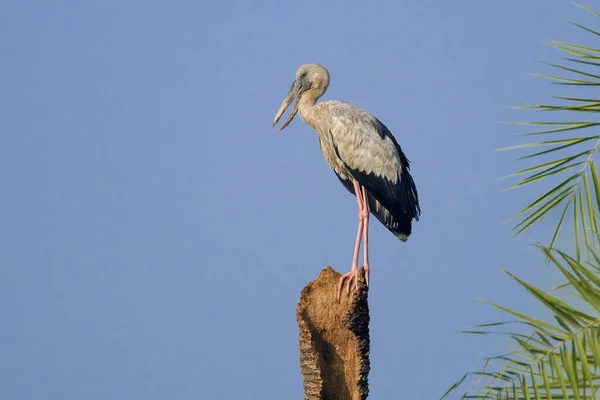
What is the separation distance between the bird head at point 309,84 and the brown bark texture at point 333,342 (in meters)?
3.90

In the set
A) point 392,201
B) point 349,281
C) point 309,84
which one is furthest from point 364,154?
point 349,281

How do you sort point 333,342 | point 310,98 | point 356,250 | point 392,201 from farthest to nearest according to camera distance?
point 310,98
point 392,201
point 356,250
point 333,342

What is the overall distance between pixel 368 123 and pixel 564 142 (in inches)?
241

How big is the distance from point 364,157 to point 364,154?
4 cm

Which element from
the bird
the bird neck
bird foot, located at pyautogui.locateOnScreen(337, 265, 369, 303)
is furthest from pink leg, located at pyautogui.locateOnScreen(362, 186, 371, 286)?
the bird neck

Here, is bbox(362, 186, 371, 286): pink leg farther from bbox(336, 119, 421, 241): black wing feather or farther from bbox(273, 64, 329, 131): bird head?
bbox(273, 64, 329, 131): bird head

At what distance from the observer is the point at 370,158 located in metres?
13.0

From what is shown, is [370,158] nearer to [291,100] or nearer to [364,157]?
[364,157]

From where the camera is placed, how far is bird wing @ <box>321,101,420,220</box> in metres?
12.9

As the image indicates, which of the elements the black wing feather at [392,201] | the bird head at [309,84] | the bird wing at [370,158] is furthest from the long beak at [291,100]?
the black wing feather at [392,201]

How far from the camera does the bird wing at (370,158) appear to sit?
12891 mm

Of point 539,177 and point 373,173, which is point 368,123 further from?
point 539,177

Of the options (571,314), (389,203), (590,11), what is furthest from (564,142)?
(389,203)

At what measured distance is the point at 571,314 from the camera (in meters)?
6.08
